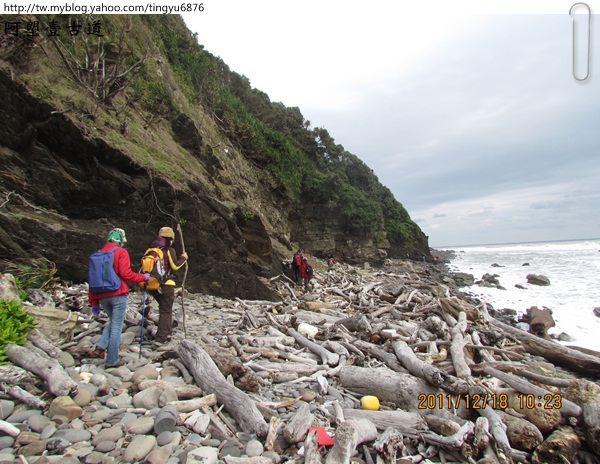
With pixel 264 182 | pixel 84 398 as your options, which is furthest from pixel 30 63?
pixel 264 182

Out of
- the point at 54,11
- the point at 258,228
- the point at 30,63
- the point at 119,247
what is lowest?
the point at 119,247

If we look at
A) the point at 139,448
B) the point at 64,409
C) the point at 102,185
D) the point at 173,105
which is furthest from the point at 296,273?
the point at 139,448

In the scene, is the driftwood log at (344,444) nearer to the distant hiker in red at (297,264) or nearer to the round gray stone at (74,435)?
the round gray stone at (74,435)

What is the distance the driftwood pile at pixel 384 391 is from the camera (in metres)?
3.36

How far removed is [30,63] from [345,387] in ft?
33.5

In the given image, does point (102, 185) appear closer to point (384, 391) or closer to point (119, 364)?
point (119, 364)

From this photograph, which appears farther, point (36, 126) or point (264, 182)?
point (264, 182)

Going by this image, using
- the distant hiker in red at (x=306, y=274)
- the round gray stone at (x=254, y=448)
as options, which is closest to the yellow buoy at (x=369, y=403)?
the round gray stone at (x=254, y=448)

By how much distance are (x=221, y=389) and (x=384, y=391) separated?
2360 millimetres

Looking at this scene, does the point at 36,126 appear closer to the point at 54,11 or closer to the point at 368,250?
the point at 54,11

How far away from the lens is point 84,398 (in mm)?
3270

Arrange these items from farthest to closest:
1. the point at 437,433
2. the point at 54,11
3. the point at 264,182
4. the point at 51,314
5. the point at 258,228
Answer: the point at 264,182, the point at 258,228, the point at 54,11, the point at 51,314, the point at 437,433

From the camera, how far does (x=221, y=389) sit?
3.79m

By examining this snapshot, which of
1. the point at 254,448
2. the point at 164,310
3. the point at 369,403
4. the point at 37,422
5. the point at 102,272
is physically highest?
the point at 102,272
